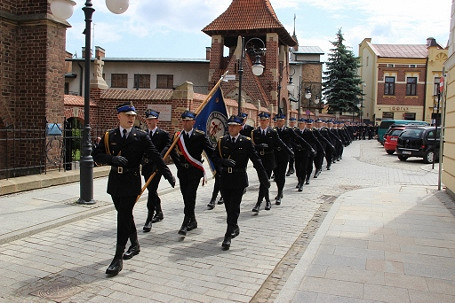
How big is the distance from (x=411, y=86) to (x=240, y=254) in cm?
5295

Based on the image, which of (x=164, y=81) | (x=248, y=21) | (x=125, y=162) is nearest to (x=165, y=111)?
(x=125, y=162)

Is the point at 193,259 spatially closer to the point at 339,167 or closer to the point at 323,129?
the point at 323,129

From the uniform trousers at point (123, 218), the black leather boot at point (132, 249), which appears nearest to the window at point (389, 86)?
the black leather boot at point (132, 249)

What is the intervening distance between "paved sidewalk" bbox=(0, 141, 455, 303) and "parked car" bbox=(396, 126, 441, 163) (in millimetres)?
11410

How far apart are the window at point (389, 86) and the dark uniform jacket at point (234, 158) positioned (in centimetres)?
5099

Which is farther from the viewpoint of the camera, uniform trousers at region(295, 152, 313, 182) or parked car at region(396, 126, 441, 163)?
parked car at region(396, 126, 441, 163)

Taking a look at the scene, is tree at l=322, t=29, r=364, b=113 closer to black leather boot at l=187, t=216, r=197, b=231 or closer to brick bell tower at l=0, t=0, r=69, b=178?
brick bell tower at l=0, t=0, r=69, b=178

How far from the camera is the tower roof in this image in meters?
33.6

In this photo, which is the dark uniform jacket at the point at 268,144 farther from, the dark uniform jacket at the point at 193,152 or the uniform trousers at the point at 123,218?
the uniform trousers at the point at 123,218

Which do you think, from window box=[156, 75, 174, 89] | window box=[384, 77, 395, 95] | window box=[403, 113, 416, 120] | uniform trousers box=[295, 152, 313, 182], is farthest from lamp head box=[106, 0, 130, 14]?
window box=[403, 113, 416, 120]

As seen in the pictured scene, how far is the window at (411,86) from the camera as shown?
53062 millimetres

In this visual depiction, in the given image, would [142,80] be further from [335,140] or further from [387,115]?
[387,115]

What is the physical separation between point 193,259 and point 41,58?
313 inches

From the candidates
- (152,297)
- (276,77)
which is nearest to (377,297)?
(152,297)
